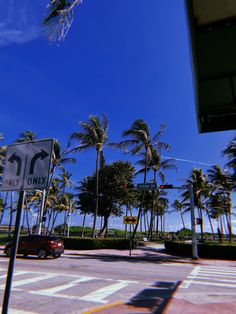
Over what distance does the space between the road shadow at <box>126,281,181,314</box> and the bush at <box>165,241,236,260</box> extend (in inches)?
533

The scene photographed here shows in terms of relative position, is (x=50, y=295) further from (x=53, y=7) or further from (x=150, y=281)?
(x=53, y=7)

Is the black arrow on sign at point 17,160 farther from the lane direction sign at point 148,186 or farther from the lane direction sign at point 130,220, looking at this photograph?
the lane direction sign at point 130,220

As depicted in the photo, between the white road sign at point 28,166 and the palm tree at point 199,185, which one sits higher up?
the palm tree at point 199,185

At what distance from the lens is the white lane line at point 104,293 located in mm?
7048

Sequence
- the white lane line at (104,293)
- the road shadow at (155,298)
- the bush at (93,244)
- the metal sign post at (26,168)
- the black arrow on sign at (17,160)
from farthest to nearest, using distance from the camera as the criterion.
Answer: the bush at (93,244)
the white lane line at (104,293)
the road shadow at (155,298)
the black arrow on sign at (17,160)
the metal sign post at (26,168)

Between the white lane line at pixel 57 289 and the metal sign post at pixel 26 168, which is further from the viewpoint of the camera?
the white lane line at pixel 57 289

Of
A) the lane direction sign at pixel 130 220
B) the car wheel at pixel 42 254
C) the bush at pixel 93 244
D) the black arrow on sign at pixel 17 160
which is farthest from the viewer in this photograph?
the bush at pixel 93 244

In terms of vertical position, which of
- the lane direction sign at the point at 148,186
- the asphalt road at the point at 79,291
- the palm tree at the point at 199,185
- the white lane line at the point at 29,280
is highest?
the palm tree at the point at 199,185

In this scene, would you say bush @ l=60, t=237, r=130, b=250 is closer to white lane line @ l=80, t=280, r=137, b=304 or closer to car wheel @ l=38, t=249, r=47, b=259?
car wheel @ l=38, t=249, r=47, b=259

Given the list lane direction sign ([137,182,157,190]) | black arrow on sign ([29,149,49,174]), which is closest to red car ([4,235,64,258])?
lane direction sign ([137,182,157,190])

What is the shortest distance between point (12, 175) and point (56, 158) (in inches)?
1161

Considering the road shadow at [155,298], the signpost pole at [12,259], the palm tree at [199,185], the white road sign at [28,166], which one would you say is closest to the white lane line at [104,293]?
the road shadow at [155,298]

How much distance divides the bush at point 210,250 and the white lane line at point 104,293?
1427 centimetres

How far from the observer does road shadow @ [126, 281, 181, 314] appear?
6.54 m
